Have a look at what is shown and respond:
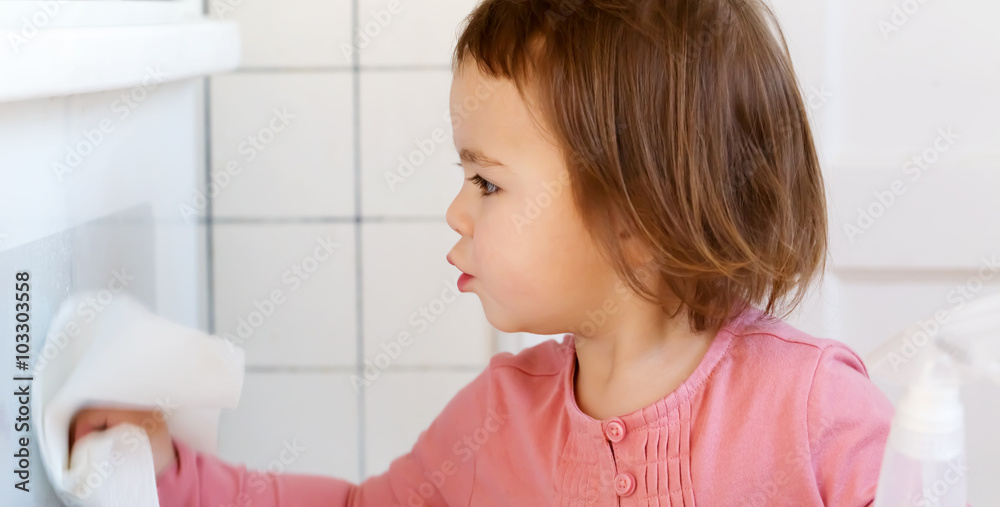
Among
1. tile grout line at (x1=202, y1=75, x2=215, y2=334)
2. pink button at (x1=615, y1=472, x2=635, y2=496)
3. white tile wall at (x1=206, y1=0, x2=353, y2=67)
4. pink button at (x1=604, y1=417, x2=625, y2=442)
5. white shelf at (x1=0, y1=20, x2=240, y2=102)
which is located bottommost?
pink button at (x1=615, y1=472, x2=635, y2=496)

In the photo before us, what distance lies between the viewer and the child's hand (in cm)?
61

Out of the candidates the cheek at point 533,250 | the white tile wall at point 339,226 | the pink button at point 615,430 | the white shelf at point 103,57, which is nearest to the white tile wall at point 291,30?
the white tile wall at point 339,226

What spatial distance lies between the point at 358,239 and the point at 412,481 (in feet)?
1.11

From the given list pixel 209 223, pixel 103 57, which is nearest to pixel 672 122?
pixel 103 57

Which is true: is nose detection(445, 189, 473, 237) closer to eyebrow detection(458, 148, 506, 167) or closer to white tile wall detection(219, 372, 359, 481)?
eyebrow detection(458, 148, 506, 167)

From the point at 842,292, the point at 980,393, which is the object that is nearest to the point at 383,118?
the point at 842,292

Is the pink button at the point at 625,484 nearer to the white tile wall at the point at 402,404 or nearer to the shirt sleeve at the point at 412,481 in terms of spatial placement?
the shirt sleeve at the point at 412,481

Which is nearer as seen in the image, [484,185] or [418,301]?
[484,185]

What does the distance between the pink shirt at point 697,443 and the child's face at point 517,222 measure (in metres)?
0.10

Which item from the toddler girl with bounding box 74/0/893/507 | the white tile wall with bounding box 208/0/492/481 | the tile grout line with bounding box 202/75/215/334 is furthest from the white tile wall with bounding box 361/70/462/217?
the toddler girl with bounding box 74/0/893/507

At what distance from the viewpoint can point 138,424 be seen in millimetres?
640

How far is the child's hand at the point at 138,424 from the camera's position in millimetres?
610

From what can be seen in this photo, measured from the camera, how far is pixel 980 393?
44.6 inches

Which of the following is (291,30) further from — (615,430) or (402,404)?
(615,430)
